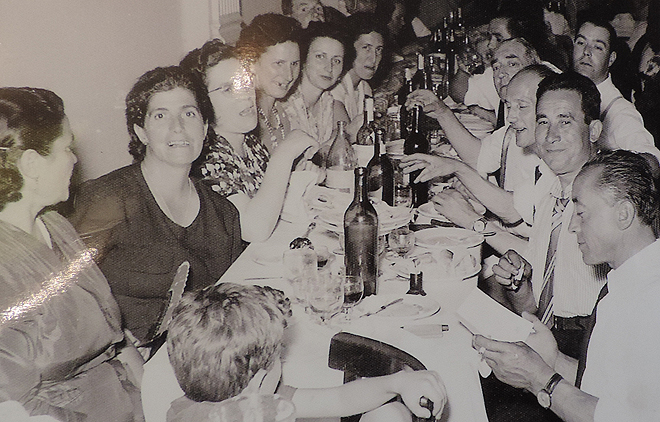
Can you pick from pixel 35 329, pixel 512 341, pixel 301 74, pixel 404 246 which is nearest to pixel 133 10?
pixel 35 329

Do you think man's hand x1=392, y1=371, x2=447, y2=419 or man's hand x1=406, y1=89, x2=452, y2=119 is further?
man's hand x1=406, y1=89, x2=452, y2=119

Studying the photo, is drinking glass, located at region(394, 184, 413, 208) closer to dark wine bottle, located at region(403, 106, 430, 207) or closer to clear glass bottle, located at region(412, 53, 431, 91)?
dark wine bottle, located at region(403, 106, 430, 207)

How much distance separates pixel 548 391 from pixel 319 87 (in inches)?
43.3

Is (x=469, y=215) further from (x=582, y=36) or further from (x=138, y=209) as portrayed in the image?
(x=138, y=209)

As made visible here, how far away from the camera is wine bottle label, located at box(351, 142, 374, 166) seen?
179cm

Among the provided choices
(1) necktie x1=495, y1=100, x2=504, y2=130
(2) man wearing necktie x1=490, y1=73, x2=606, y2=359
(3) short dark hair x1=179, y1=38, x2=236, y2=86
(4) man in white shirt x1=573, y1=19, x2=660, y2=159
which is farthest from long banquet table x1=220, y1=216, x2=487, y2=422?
(1) necktie x1=495, y1=100, x2=504, y2=130

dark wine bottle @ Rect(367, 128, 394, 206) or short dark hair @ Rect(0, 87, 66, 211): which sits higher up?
short dark hair @ Rect(0, 87, 66, 211)

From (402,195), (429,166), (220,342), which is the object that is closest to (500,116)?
(429,166)

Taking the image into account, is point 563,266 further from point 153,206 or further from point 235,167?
point 153,206

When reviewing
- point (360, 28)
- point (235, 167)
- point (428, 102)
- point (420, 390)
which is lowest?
point (420, 390)

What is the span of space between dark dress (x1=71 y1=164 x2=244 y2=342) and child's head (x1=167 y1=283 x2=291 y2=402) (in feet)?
0.30

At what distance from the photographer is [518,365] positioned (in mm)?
1261

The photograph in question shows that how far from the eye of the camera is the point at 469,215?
5.74 ft

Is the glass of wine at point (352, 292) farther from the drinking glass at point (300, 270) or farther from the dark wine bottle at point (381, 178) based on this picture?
the dark wine bottle at point (381, 178)
